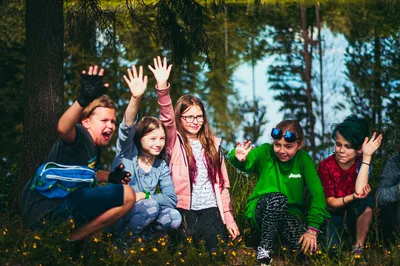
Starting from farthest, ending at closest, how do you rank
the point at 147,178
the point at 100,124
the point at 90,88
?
1. the point at 147,178
2. the point at 100,124
3. the point at 90,88

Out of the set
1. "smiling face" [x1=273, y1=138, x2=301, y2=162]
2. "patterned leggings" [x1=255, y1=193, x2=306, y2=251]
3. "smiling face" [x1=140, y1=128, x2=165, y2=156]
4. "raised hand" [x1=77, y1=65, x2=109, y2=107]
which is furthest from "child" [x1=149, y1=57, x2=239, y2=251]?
"raised hand" [x1=77, y1=65, x2=109, y2=107]

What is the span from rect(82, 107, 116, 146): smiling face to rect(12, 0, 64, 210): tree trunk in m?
1.32

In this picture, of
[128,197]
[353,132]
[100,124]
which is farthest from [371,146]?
[100,124]

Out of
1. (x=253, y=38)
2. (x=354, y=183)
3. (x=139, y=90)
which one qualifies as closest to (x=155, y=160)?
(x=139, y=90)

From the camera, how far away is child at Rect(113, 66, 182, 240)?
5523 mm

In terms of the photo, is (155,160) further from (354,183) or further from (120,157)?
(354,183)

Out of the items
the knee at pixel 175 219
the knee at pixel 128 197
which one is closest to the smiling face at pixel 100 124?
the knee at pixel 128 197

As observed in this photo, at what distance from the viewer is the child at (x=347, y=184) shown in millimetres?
5984

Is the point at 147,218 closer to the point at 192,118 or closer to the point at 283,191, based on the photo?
the point at 192,118

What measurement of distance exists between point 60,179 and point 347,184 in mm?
2511

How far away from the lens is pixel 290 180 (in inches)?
235

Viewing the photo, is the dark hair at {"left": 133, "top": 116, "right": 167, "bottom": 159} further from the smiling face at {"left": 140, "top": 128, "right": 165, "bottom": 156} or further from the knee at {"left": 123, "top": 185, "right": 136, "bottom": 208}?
the knee at {"left": 123, "top": 185, "right": 136, "bottom": 208}

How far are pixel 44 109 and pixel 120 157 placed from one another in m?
1.21

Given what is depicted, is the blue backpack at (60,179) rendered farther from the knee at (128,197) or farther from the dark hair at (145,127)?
the dark hair at (145,127)
